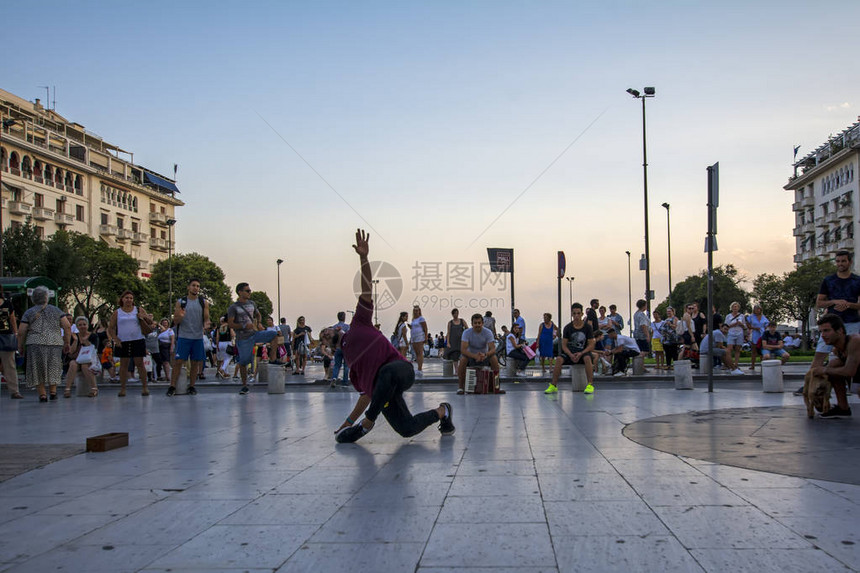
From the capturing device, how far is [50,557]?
145 inches

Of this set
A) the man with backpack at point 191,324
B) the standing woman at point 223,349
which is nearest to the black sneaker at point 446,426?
the man with backpack at point 191,324

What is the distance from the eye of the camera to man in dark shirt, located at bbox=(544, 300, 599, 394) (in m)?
14.3

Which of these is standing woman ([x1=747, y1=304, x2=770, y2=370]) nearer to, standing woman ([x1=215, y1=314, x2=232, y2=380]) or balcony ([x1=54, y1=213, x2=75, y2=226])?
standing woman ([x1=215, y1=314, x2=232, y2=380])

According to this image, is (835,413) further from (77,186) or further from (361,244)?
(77,186)

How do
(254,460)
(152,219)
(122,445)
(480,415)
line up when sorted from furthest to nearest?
(152,219) < (480,415) < (122,445) < (254,460)

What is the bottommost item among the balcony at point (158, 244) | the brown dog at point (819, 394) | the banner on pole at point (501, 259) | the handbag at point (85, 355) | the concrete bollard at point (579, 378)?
the concrete bollard at point (579, 378)

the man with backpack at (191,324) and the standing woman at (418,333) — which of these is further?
the standing woman at (418,333)

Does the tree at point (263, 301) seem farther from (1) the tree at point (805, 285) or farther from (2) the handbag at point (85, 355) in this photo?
(2) the handbag at point (85, 355)

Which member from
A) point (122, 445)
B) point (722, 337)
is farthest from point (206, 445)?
point (722, 337)

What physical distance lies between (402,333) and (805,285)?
54921 mm

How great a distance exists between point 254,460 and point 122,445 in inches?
69.0

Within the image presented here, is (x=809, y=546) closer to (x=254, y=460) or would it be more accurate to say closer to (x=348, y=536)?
(x=348, y=536)

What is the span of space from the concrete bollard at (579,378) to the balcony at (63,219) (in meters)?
68.6

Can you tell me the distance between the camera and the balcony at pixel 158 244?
92312 mm
